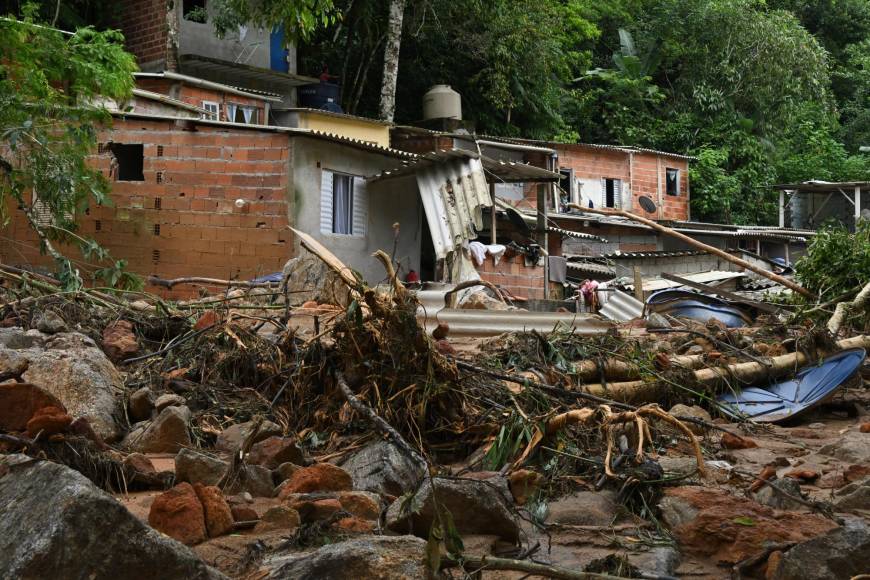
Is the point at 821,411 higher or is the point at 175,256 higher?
the point at 175,256

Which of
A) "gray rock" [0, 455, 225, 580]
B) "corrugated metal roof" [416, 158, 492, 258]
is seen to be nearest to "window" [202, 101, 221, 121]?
"corrugated metal roof" [416, 158, 492, 258]

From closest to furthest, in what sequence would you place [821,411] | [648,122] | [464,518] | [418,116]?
[464,518] → [821,411] → [418,116] → [648,122]

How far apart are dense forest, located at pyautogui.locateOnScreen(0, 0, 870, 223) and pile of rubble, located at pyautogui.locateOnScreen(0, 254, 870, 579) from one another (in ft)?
59.3

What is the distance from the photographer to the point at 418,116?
29.1 meters

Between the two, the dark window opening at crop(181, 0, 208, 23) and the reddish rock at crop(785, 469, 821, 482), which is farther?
the dark window opening at crop(181, 0, 208, 23)

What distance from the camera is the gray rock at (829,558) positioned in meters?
3.09

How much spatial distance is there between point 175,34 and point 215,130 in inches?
381

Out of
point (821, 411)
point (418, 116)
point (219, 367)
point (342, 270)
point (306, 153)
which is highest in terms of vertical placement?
point (418, 116)

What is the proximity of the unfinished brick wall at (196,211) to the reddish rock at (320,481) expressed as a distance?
10.8 metres

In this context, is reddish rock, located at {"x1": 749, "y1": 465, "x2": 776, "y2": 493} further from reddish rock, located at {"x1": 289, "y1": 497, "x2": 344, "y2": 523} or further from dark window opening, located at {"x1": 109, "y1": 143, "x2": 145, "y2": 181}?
dark window opening, located at {"x1": 109, "y1": 143, "x2": 145, "y2": 181}

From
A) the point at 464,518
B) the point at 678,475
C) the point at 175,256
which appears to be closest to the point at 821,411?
the point at 678,475

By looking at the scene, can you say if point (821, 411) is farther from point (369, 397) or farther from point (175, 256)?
point (175, 256)

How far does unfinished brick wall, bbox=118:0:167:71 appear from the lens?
24.0m

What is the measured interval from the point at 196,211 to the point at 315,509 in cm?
1220
